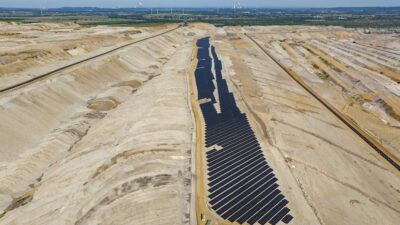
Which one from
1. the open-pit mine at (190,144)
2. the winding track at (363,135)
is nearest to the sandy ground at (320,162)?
the open-pit mine at (190,144)

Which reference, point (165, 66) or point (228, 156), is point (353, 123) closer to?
point (228, 156)

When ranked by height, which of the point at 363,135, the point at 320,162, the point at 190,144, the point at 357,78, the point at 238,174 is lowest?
the point at 363,135

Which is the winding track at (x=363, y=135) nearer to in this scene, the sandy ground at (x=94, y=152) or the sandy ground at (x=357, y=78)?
the sandy ground at (x=357, y=78)

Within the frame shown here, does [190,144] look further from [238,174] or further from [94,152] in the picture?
[94,152]

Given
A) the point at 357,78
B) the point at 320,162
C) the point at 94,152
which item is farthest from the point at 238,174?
the point at 357,78


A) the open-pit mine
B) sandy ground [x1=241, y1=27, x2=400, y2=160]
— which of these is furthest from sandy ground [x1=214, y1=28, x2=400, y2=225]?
sandy ground [x1=241, y1=27, x2=400, y2=160]

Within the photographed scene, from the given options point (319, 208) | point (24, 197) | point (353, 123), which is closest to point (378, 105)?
point (353, 123)

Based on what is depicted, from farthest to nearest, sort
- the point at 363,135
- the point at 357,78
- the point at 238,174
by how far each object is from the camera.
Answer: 1. the point at 357,78
2. the point at 363,135
3. the point at 238,174
